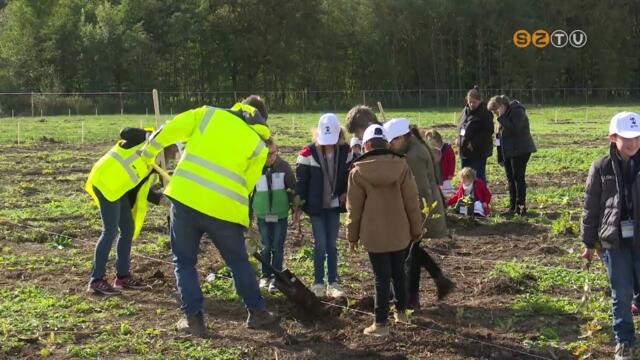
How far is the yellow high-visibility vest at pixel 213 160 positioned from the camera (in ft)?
19.5

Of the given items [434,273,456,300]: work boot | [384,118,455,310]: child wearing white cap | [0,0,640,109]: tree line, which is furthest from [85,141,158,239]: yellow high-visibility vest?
[0,0,640,109]: tree line

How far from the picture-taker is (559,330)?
626cm

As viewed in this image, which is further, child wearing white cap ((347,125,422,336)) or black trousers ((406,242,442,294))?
black trousers ((406,242,442,294))

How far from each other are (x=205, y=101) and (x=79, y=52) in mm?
10258

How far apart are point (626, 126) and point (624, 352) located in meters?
1.59

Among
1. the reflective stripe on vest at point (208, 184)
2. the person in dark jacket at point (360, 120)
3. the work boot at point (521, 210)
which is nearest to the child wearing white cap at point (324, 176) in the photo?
the person in dark jacket at point (360, 120)

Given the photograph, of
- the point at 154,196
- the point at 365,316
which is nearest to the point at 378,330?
the point at 365,316

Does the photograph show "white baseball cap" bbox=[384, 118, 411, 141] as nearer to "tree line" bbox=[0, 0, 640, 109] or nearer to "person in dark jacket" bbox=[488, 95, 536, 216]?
"person in dark jacket" bbox=[488, 95, 536, 216]

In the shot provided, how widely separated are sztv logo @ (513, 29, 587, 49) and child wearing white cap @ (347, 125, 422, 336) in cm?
6044

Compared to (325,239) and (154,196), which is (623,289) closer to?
(325,239)

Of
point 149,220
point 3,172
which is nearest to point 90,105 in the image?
point 3,172

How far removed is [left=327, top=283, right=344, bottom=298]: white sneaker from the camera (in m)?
7.14

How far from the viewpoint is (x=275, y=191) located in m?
7.50

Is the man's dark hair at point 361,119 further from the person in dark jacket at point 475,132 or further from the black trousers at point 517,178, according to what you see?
the black trousers at point 517,178
